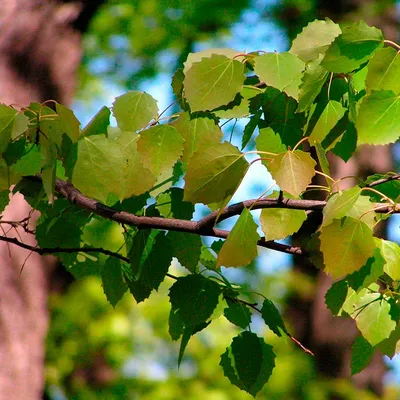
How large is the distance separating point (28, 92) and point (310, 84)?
6.45 feet

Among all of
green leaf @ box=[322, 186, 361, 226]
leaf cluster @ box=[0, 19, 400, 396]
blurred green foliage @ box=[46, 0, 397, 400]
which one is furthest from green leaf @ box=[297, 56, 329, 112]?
blurred green foliage @ box=[46, 0, 397, 400]

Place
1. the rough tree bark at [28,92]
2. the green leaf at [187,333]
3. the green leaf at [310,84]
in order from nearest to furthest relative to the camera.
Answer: the green leaf at [310,84] < the green leaf at [187,333] < the rough tree bark at [28,92]

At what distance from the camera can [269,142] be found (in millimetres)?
733

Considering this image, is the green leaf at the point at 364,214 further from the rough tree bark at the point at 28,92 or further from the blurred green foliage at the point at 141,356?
the blurred green foliage at the point at 141,356

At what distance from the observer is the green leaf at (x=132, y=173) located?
2.22 feet

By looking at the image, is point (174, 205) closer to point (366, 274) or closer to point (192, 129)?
point (192, 129)

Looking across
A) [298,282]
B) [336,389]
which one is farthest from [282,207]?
[298,282]

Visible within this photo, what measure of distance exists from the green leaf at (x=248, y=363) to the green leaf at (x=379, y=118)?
0.95ft

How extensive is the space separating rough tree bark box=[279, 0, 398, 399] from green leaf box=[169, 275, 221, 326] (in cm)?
314

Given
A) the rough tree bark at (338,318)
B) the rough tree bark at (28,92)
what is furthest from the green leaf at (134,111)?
the rough tree bark at (338,318)

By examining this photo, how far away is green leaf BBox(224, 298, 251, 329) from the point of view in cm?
80

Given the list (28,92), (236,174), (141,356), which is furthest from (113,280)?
(141,356)

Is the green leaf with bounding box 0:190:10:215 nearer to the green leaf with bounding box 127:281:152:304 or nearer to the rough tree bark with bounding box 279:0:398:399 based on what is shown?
the green leaf with bounding box 127:281:152:304

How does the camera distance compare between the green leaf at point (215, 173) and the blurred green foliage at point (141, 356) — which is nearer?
the green leaf at point (215, 173)
